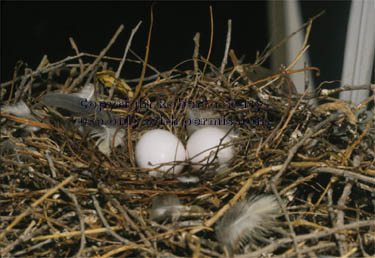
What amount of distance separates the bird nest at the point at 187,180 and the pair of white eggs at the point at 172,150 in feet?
0.11

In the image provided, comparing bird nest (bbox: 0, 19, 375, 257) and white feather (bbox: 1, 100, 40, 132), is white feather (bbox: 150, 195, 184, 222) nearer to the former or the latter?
bird nest (bbox: 0, 19, 375, 257)

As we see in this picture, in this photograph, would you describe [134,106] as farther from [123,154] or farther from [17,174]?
[17,174]

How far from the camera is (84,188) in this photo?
2.39ft

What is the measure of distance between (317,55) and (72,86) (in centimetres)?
69

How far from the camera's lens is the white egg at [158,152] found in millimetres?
807

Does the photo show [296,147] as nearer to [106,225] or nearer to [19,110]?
[106,225]

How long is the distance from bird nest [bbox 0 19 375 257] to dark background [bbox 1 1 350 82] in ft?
0.68

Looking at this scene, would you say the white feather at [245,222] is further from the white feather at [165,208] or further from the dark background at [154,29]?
the dark background at [154,29]

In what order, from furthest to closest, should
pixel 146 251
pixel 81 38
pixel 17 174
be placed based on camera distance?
pixel 81 38
pixel 17 174
pixel 146 251

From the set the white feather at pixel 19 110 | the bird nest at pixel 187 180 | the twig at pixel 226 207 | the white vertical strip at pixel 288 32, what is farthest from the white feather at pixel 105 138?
the white vertical strip at pixel 288 32

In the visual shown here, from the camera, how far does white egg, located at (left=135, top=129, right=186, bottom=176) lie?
0.81m

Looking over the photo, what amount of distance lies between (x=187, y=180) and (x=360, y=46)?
0.51 meters

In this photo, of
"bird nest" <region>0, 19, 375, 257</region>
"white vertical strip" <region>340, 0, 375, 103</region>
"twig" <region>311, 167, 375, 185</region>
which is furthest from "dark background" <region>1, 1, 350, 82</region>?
"twig" <region>311, 167, 375, 185</region>

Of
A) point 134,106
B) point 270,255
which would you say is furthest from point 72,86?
point 270,255
